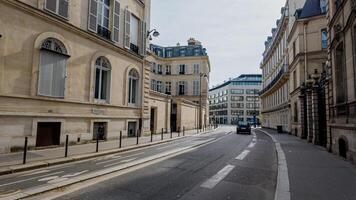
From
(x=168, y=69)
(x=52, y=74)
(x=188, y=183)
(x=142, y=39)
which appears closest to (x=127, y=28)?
(x=142, y=39)

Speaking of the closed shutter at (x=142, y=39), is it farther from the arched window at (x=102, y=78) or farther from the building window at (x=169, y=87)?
the building window at (x=169, y=87)

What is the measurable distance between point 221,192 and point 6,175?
6178 millimetres

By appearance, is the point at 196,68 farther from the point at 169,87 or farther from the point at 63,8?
the point at 63,8

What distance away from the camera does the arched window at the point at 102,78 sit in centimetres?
1599

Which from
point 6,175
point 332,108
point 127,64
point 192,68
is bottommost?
Answer: point 6,175

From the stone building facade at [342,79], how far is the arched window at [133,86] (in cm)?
1329

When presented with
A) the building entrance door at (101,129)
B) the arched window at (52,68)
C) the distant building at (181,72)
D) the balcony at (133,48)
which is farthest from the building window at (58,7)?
the distant building at (181,72)

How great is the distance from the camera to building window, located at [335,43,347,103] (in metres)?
11.2

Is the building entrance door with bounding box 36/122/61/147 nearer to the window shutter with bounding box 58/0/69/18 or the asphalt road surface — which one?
the asphalt road surface

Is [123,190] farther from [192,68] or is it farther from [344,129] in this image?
[192,68]

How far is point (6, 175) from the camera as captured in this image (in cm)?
723

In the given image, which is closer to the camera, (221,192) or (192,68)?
(221,192)

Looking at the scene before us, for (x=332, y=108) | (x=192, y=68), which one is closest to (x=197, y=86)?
(x=192, y=68)

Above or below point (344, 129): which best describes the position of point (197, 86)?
above
